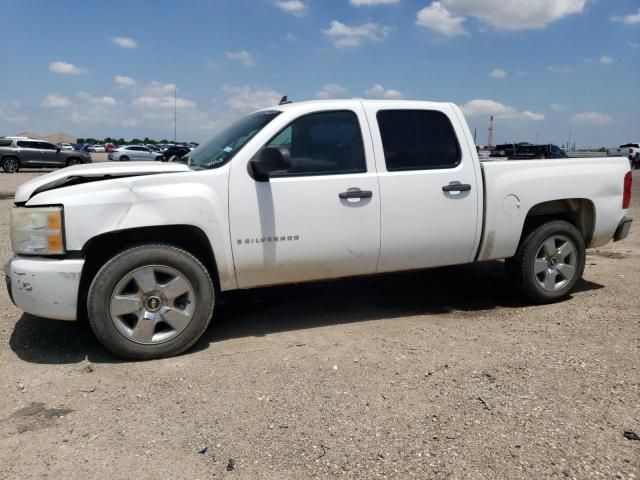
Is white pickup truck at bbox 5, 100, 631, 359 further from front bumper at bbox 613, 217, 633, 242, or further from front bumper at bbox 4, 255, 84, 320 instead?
front bumper at bbox 613, 217, 633, 242

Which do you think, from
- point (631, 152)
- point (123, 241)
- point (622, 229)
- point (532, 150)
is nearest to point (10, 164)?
point (532, 150)

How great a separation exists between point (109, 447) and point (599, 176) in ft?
15.9

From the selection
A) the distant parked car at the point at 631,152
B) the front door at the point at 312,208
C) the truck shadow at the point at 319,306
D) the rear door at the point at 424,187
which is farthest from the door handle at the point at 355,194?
the distant parked car at the point at 631,152

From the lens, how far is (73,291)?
12.3ft

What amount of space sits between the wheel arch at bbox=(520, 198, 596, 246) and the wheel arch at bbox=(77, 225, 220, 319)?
3.04 meters

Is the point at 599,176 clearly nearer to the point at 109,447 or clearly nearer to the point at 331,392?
the point at 331,392

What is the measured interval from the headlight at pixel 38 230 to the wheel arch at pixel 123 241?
226 millimetres

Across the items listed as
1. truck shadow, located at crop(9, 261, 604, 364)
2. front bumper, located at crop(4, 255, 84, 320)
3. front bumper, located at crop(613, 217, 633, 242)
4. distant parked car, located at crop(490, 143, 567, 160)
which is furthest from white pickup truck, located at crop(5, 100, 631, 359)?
distant parked car, located at crop(490, 143, 567, 160)

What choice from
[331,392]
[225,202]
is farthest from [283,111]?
[331,392]

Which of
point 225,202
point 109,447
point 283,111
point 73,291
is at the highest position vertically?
point 283,111

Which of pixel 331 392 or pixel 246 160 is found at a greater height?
pixel 246 160

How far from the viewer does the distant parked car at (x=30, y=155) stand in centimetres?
2531

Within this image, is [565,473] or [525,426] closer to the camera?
[565,473]

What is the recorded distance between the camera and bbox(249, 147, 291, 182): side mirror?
12.6 feet
